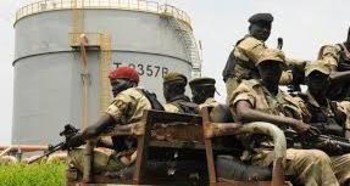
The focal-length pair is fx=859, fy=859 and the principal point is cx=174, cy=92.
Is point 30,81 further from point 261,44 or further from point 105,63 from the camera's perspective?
point 261,44

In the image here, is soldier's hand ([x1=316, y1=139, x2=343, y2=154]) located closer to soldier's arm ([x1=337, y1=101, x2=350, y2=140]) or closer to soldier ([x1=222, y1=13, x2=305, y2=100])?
soldier's arm ([x1=337, y1=101, x2=350, y2=140])

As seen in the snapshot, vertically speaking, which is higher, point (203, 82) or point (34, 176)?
point (203, 82)

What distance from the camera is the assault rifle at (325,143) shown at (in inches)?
229

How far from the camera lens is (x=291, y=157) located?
554 centimetres

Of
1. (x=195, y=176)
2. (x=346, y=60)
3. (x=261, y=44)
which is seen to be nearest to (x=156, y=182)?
(x=195, y=176)

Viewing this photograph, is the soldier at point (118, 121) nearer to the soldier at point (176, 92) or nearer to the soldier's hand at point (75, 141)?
the soldier's hand at point (75, 141)

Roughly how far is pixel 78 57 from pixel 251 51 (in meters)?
23.6

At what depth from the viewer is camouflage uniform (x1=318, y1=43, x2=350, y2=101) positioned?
7.83 meters

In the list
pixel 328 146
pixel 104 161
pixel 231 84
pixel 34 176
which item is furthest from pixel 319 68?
pixel 34 176

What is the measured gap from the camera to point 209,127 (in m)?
5.84

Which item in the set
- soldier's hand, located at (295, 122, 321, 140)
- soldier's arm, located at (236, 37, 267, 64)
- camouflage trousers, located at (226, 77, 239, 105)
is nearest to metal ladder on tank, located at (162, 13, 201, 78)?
camouflage trousers, located at (226, 77, 239, 105)

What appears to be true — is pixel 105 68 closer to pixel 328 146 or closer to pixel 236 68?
pixel 236 68

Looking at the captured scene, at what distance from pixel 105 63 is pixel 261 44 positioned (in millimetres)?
23388

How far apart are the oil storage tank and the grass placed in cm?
1429
